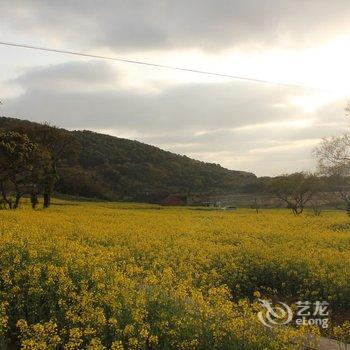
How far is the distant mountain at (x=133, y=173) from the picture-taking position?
91606mm

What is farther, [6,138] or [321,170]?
[321,170]

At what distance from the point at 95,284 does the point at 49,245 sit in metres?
4.08

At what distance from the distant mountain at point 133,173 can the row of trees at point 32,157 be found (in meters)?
35.7

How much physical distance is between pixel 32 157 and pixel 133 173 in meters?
64.9

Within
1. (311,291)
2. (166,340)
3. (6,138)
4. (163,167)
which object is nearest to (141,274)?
(311,291)

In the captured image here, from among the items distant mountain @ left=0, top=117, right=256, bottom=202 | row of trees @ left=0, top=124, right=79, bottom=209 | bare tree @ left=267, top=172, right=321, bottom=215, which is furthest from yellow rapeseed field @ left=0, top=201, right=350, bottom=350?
distant mountain @ left=0, top=117, right=256, bottom=202

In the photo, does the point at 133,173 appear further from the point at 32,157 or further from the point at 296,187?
the point at 32,157

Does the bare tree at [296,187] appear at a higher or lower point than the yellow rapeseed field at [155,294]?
higher

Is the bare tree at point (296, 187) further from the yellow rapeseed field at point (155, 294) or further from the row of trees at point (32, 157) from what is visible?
the yellow rapeseed field at point (155, 294)

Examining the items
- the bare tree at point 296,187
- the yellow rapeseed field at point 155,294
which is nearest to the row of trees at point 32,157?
the yellow rapeseed field at point 155,294

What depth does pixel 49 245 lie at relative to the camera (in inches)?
531

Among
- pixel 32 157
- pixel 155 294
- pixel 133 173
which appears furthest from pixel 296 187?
pixel 155 294

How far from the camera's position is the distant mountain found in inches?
3607

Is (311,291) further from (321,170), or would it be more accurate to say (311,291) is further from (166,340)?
(321,170)
